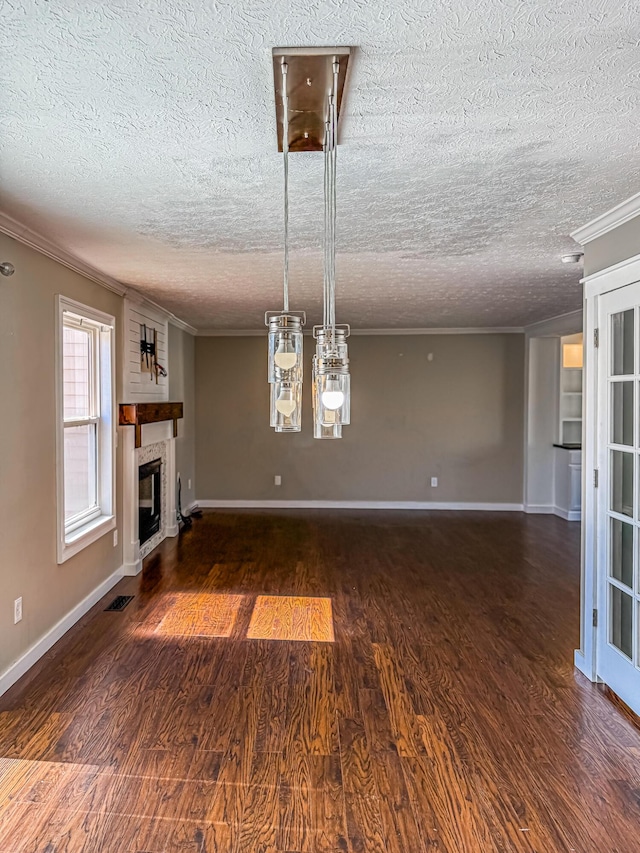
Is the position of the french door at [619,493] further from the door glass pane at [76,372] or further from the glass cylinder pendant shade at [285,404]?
the door glass pane at [76,372]

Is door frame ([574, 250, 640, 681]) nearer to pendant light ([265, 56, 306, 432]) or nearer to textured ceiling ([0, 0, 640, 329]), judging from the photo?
textured ceiling ([0, 0, 640, 329])

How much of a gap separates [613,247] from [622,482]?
1225 mm

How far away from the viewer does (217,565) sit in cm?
454

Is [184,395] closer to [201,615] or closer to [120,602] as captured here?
[120,602]

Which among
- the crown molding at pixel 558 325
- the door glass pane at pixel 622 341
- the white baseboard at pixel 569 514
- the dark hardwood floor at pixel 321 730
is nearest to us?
the dark hardwood floor at pixel 321 730

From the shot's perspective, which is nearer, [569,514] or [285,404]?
[285,404]

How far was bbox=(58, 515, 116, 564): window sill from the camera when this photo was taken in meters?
3.17

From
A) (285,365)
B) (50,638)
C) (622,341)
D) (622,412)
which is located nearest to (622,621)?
(622,412)

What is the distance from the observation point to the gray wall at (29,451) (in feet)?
8.38

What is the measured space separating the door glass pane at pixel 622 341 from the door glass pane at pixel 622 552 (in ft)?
2.63

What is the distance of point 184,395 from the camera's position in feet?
21.0

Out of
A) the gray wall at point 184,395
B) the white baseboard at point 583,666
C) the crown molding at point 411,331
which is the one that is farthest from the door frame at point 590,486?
the gray wall at point 184,395

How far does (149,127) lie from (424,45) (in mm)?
918

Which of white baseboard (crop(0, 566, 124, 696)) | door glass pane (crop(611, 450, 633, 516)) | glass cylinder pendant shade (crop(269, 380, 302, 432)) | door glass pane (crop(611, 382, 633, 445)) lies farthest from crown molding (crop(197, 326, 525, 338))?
glass cylinder pendant shade (crop(269, 380, 302, 432))
